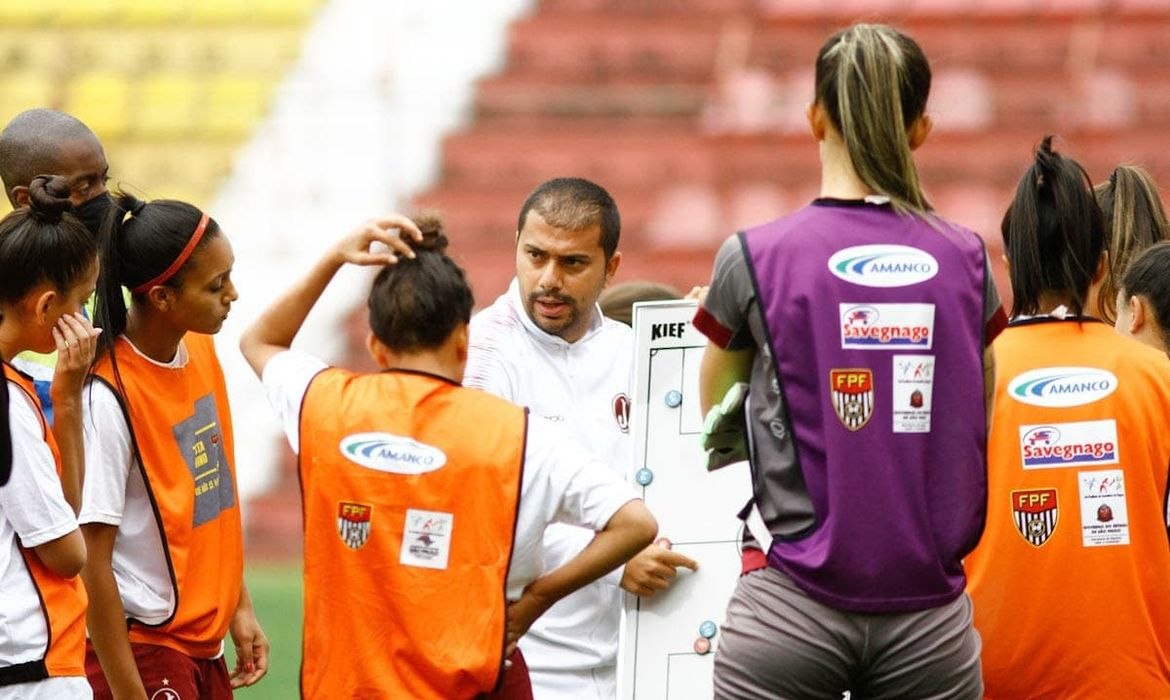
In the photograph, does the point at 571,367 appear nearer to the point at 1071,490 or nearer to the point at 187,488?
the point at 187,488

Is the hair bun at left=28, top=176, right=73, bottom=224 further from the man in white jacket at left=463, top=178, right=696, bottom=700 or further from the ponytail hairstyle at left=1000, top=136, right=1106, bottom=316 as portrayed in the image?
the ponytail hairstyle at left=1000, top=136, right=1106, bottom=316

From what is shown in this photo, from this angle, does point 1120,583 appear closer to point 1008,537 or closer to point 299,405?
point 1008,537

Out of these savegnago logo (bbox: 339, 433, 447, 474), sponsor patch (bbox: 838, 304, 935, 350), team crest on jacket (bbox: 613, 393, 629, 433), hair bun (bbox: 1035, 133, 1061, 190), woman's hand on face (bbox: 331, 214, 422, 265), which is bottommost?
team crest on jacket (bbox: 613, 393, 629, 433)

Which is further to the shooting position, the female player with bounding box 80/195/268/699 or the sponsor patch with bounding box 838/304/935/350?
the female player with bounding box 80/195/268/699

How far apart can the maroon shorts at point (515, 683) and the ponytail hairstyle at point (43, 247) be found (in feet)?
3.35

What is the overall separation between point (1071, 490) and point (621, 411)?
3.32 ft

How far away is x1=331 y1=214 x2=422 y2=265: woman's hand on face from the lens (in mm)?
2709

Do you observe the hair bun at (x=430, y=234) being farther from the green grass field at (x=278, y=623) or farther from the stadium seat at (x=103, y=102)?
the stadium seat at (x=103, y=102)

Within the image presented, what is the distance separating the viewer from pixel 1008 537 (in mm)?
3100

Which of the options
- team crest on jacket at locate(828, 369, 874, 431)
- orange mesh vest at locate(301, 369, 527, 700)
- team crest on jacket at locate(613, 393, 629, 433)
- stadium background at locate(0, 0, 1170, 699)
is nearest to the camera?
team crest on jacket at locate(828, 369, 874, 431)

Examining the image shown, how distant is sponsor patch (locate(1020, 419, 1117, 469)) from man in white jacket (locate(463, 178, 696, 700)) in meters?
0.78

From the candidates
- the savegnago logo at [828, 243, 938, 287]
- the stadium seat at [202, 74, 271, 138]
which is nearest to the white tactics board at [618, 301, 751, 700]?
the savegnago logo at [828, 243, 938, 287]

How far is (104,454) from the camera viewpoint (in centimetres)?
315

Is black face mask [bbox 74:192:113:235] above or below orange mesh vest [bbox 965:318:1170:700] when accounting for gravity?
above
